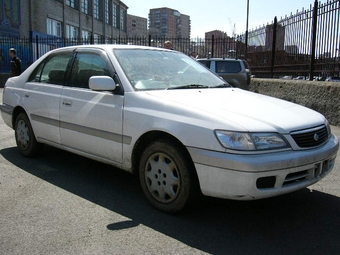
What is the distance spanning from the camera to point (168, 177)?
11.3ft

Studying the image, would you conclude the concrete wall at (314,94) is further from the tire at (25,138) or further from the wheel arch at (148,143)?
the tire at (25,138)

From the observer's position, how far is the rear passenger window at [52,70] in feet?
15.8

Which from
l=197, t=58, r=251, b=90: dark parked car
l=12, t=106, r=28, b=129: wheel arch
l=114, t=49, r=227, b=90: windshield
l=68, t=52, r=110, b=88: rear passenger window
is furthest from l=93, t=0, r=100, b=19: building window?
l=114, t=49, r=227, b=90: windshield

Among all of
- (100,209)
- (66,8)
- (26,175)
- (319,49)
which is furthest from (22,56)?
(100,209)

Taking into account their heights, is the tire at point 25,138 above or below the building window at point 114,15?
below

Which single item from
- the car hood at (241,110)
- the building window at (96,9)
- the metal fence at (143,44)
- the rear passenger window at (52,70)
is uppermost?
the building window at (96,9)

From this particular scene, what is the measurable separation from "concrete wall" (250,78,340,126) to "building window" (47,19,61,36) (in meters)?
23.3

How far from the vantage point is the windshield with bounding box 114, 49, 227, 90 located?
3972 millimetres

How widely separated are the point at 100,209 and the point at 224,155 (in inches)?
57.3

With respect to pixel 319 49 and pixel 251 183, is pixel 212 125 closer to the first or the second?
pixel 251 183

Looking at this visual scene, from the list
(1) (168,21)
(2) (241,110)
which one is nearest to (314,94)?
(2) (241,110)

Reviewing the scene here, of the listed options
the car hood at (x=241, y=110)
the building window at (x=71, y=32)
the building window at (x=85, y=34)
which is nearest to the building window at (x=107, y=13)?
the building window at (x=85, y=34)

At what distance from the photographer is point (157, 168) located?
3529 mm

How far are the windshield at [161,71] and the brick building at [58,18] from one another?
19634mm
